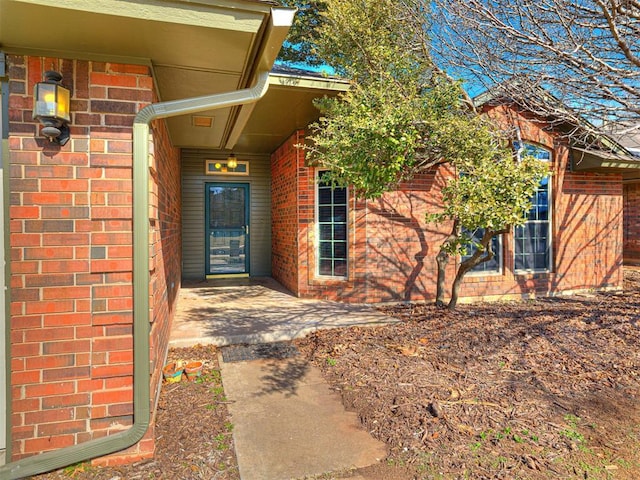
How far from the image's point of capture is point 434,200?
6.60 meters

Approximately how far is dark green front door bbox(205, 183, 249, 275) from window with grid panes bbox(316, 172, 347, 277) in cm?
280

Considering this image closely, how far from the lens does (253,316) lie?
536cm

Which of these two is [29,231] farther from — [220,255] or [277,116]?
[220,255]

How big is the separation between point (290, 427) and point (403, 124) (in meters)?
3.10

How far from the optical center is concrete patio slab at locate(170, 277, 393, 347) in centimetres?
449

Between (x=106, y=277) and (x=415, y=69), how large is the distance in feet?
13.6

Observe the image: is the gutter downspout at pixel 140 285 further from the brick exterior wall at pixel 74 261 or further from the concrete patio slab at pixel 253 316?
the concrete patio slab at pixel 253 316

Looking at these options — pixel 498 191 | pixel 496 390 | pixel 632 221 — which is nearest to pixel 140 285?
pixel 496 390

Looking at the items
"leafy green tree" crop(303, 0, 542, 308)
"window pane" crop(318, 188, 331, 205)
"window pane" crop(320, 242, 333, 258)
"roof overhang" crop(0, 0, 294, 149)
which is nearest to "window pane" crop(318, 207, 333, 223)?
"window pane" crop(318, 188, 331, 205)

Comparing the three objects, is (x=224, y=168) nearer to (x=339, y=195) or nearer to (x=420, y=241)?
(x=339, y=195)

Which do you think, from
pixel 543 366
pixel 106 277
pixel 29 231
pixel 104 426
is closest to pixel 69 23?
pixel 29 231

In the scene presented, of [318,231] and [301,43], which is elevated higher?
[301,43]

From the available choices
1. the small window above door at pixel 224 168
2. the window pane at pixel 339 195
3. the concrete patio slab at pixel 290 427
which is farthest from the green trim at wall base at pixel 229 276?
the concrete patio slab at pixel 290 427

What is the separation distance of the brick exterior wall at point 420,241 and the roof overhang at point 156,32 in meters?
3.97
